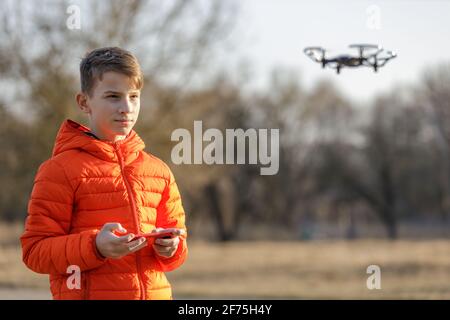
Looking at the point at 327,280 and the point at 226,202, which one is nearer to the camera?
the point at 327,280

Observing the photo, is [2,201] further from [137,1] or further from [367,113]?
[367,113]

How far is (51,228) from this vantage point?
133 inches

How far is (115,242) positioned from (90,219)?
0.27 metres

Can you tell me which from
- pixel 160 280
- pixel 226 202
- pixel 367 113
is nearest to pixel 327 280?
pixel 160 280

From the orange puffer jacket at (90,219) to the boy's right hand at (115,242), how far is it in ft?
0.19

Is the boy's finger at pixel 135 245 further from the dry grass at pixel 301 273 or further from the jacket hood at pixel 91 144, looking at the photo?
the dry grass at pixel 301 273

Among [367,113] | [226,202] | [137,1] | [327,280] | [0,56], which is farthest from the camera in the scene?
[367,113]

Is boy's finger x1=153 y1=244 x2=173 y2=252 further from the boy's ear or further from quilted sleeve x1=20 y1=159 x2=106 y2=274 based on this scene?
the boy's ear

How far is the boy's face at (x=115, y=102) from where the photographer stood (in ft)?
11.4

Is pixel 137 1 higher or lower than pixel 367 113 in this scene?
lower

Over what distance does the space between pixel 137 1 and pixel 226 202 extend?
87.3ft

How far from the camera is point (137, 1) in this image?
23.7 m

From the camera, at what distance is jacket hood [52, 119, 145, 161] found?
3.50 m
